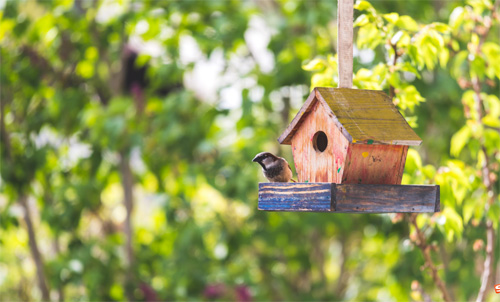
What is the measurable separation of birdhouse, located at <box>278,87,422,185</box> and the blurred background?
135 centimetres

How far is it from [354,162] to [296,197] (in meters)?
0.19

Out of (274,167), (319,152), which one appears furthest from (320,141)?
(274,167)

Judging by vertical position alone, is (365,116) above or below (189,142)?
above

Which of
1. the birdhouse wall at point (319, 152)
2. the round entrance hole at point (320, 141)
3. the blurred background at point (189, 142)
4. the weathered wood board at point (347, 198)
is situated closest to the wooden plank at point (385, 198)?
the weathered wood board at point (347, 198)

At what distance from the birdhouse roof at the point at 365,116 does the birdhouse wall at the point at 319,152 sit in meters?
0.03

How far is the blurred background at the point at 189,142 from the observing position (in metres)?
3.68

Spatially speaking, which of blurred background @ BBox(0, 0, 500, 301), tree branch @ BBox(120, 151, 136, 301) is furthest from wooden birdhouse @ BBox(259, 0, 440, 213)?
tree branch @ BBox(120, 151, 136, 301)

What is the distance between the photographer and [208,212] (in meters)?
4.34

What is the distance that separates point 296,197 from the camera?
171 centimetres

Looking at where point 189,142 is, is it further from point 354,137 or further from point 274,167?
point 354,137

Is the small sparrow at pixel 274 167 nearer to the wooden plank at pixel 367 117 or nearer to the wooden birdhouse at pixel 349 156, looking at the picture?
the wooden birdhouse at pixel 349 156

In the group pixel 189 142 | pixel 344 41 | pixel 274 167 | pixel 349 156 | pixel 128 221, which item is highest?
pixel 344 41

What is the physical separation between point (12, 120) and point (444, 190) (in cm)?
351

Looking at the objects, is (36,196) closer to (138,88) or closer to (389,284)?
(138,88)
